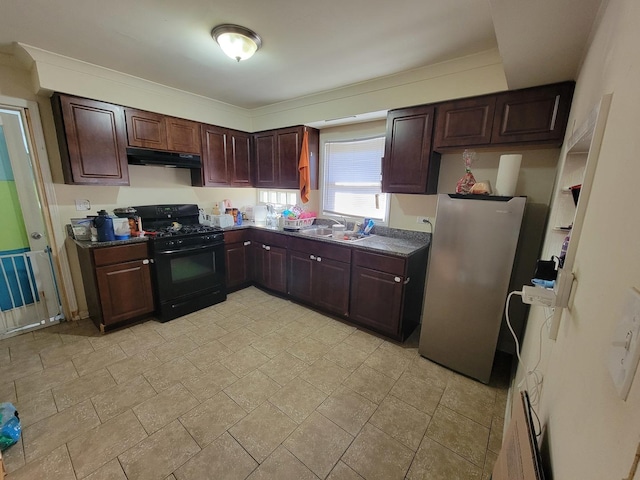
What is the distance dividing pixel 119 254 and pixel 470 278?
3.30m

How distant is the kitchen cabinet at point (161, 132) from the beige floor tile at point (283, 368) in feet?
8.85

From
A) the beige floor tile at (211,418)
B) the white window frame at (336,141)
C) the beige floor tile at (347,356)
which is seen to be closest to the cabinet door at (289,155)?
the white window frame at (336,141)

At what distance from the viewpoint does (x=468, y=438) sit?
168 centimetres

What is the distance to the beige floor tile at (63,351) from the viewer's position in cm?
229

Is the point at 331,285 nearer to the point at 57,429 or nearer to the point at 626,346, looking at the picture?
the point at 57,429

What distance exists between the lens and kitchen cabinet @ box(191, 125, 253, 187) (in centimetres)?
351

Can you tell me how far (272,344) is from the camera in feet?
8.50

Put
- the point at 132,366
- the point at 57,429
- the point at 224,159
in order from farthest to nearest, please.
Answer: the point at 224,159 → the point at 132,366 → the point at 57,429

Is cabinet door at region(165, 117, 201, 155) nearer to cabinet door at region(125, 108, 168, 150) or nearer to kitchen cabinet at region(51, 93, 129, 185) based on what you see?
cabinet door at region(125, 108, 168, 150)

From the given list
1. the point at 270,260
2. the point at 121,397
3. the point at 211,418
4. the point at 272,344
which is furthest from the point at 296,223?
the point at 121,397

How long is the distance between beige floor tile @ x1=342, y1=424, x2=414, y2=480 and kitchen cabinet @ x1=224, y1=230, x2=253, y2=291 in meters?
2.61

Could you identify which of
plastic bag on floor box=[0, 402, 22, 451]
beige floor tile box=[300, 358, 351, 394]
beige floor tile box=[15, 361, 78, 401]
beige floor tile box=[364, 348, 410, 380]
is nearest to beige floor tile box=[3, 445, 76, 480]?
plastic bag on floor box=[0, 402, 22, 451]

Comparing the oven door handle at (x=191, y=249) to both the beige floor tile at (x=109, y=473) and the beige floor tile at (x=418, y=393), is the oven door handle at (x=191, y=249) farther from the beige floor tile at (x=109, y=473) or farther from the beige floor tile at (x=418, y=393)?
the beige floor tile at (x=418, y=393)

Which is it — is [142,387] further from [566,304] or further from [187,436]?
[566,304]
